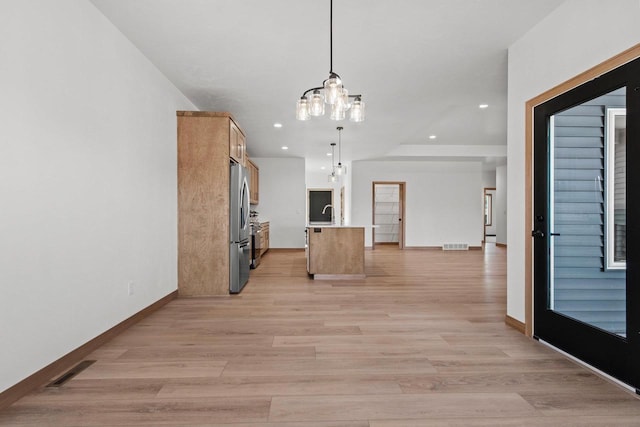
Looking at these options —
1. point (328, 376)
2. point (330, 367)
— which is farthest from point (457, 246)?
point (328, 376)

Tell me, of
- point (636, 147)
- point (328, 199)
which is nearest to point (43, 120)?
point (636, 147)

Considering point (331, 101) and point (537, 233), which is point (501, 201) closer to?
point (537, 233)

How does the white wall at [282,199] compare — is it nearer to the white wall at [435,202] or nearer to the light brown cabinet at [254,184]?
the light brown cabinet at [254,184]

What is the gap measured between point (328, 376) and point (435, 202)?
26.9ft

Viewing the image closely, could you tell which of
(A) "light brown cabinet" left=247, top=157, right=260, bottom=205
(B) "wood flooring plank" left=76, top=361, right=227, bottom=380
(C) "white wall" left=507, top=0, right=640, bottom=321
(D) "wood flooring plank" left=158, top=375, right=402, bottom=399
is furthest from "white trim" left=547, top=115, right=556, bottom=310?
(A) "light brown cabinet" left=247, top=157, right=260, bottom=205

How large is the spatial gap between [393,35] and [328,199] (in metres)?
11.2

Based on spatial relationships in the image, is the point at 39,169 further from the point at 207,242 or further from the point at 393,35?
the point at 393,35

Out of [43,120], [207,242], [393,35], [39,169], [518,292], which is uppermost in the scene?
[393,35]

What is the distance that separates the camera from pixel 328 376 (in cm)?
205

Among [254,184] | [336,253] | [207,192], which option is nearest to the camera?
[207,192]

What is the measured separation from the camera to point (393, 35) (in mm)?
2785

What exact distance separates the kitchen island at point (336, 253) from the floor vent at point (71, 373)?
333cm

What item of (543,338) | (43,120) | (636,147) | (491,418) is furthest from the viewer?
(543,338)

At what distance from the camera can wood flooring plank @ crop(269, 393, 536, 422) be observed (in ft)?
5.43
